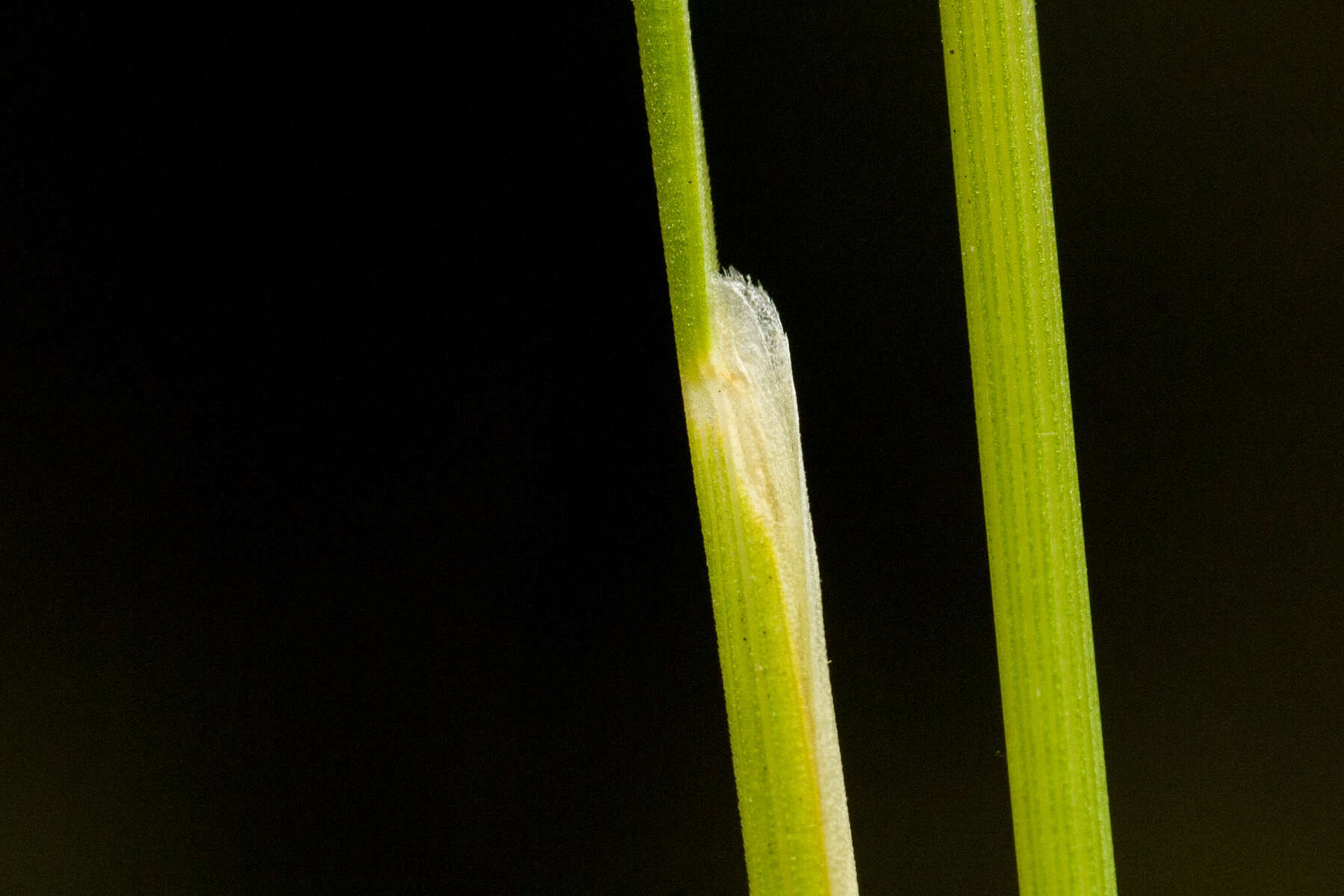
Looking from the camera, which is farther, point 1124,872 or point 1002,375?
point 1124,872

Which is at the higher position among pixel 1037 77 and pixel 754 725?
pixel 1037 77

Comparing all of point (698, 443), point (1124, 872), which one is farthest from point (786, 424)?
point (1124, 872)

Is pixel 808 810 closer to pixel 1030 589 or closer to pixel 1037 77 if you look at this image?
pixel 1030 589
